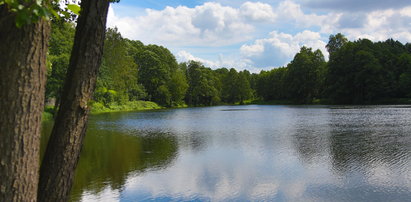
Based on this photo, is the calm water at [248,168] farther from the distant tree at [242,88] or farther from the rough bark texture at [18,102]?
the distant tree at [242,88]

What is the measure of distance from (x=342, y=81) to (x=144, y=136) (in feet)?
201

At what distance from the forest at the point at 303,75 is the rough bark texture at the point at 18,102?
141ft

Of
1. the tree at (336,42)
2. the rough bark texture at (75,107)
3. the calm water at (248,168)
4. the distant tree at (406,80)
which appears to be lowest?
the calm water at (248,168)

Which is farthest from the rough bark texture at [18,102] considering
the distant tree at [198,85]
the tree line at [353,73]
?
the distant tree at [198,85]

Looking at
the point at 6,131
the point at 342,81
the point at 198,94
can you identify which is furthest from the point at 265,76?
the point at 6,131

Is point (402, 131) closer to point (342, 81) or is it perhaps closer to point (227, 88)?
point (342, 81)

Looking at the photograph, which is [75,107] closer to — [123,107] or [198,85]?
[123,107]

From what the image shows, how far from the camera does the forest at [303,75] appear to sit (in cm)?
5700

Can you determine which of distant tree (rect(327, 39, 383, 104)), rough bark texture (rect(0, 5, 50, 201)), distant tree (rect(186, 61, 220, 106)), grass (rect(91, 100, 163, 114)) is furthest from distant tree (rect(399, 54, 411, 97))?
rough bark texture (rect(0, 5, 50, 201))

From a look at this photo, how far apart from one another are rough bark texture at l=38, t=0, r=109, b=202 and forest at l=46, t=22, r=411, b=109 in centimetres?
4241

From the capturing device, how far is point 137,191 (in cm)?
987

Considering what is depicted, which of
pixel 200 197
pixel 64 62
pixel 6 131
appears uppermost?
pixel 64 62

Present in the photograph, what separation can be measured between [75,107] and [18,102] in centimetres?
64

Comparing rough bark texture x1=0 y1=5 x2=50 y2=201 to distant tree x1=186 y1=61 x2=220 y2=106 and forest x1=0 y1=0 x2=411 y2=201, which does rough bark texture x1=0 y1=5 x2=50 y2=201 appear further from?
distant tree x1=186 y1=61 x2=220 y2=106
